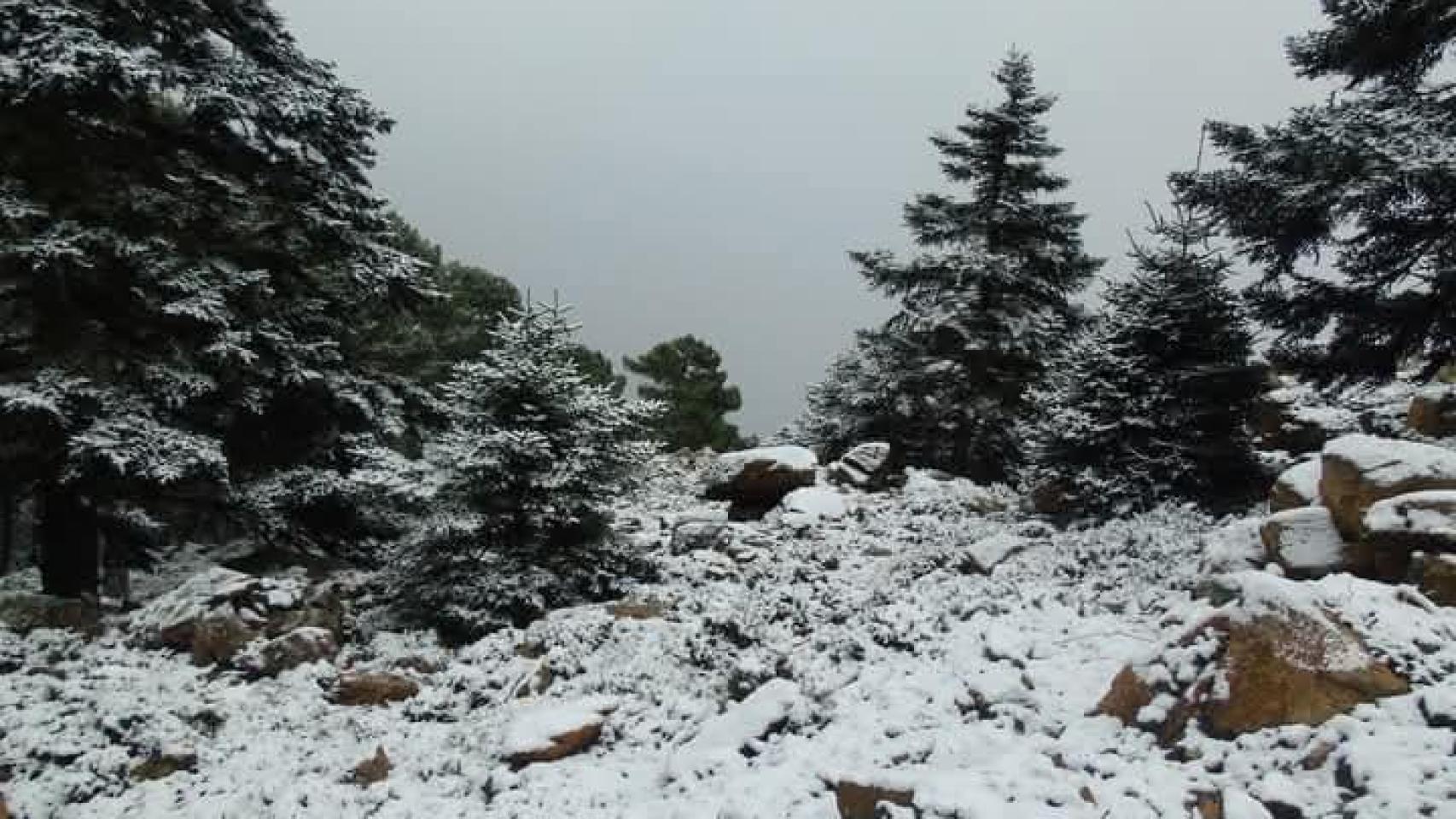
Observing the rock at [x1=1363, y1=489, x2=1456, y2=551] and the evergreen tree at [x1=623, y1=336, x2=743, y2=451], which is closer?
the rock at [x1=1363, y1=489, x2=1456, y2=551]

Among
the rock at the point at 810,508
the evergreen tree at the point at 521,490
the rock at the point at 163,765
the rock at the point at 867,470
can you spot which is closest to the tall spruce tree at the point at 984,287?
the rock at the point at 867,470

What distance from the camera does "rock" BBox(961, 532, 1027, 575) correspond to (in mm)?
8250

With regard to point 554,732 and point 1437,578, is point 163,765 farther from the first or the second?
point 1437,578

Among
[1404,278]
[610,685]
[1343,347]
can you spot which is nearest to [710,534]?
[610,685]

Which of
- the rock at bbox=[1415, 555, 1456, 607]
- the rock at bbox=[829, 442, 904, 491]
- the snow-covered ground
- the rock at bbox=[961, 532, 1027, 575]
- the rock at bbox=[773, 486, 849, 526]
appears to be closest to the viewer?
the snow-covered ground

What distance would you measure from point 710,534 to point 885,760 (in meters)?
6.03

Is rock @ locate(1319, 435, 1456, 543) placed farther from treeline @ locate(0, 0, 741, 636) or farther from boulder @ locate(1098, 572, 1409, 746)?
treeline @ locate(0, 0, 741, 636)

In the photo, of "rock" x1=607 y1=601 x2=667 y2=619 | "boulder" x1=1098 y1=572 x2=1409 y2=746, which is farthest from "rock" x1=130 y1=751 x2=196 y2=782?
"boulder" x1=1098 y1=572 x2=1409 y2=746

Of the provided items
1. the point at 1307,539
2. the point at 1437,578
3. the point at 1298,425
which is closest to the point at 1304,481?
the point at 1307,539

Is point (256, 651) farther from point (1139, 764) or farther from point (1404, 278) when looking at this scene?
point (1404, 278)

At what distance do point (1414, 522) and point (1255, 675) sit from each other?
211 cm

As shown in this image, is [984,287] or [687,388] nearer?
[984,287]

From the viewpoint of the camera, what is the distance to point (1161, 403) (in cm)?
990

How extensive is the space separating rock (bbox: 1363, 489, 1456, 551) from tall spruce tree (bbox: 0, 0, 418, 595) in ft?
34.5
